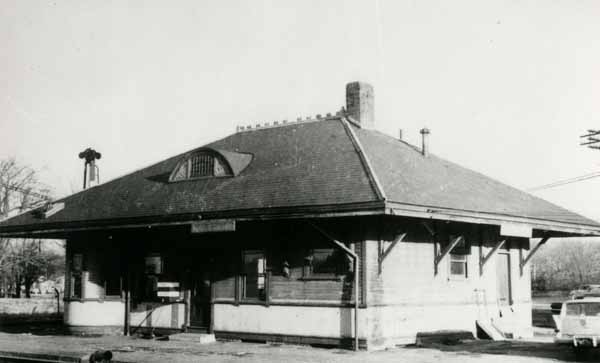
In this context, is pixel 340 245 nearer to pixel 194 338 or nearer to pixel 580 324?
pixel 194 338

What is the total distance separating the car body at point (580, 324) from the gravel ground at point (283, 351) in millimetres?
352

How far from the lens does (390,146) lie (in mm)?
21031

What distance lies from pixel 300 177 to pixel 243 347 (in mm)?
4622

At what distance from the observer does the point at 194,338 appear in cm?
1834

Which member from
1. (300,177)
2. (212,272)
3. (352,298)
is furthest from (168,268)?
(352,298)

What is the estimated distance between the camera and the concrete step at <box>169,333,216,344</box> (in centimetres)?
1815

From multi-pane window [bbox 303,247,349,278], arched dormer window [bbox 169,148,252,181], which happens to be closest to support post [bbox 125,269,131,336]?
arched dormer window [bbox 169,148,252,181]

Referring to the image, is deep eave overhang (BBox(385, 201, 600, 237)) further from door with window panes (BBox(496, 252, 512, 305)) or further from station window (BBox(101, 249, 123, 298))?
station window (BBox(101, 249, 123, 298))

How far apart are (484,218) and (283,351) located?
601cm

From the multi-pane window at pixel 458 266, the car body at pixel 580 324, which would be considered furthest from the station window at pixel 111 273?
the car body at pixel 580 324

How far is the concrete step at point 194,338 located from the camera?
1815 cm

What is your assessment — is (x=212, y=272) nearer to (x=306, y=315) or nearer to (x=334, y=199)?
(x=306, y=315)

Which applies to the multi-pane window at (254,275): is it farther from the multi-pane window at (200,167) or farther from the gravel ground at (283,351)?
the multi-pane window at (200,167)

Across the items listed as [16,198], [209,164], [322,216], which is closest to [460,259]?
[322,216]
